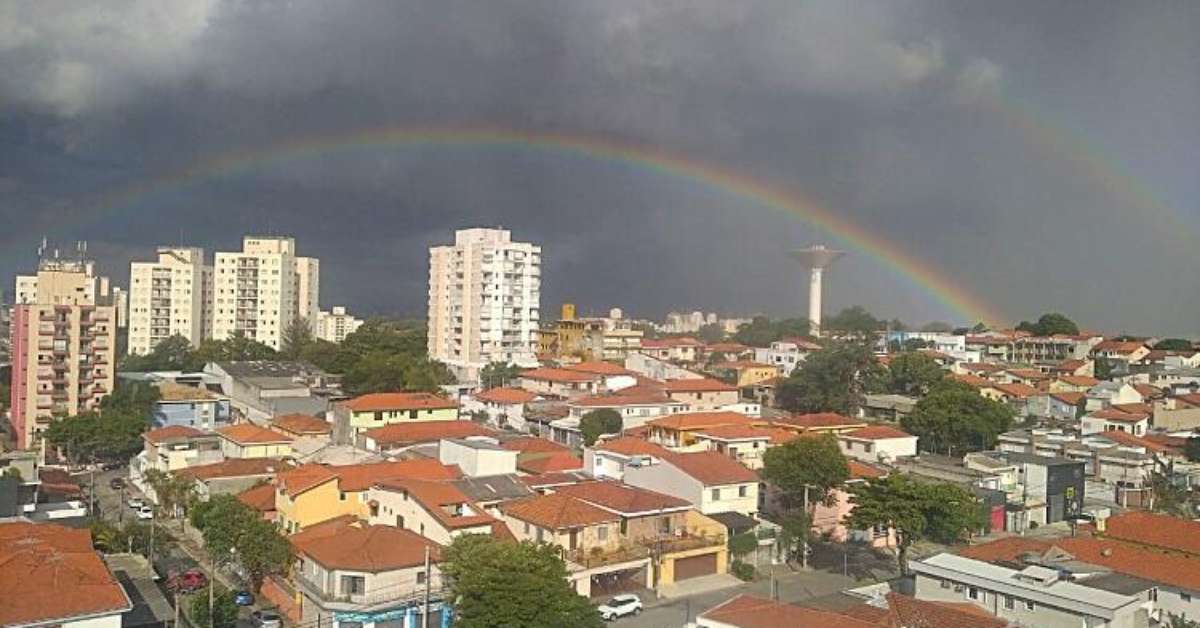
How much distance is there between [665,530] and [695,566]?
984 millimetres

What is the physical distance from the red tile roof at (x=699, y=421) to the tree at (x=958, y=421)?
6.06 meters

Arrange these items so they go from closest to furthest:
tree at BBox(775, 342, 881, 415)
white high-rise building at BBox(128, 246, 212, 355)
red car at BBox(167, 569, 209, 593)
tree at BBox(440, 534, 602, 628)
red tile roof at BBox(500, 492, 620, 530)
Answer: tree at BBox(440, 534, 602, 628) < red tile roof at BBox(500, 492, 620, 530) < red car at BBox(167, 569, 209, 593) < tree at BBox(775, 342, 881, 415) < white high-rise building at BBox(128, 246, 212, 355)

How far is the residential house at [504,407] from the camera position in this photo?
34500 mm

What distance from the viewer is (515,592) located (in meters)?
12.4

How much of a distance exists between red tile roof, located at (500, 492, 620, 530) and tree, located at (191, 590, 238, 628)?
4.95 m

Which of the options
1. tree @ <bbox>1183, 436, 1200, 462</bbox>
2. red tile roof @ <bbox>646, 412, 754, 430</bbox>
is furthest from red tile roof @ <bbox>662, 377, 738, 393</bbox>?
tree @ <bbox>1183, 436, 1200, 462</bbox>

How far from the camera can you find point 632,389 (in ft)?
119

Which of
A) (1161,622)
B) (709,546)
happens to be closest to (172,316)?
(709,546)

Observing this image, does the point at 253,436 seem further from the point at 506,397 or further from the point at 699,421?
the point at 699,421

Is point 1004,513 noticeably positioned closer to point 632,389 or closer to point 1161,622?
point 1161,622

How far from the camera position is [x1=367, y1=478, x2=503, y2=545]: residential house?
16.0 m

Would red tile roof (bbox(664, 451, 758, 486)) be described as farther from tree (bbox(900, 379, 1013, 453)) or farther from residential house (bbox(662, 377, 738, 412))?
residential house (bbox(662, 377, 738, 412))

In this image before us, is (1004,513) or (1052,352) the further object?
(1052,352)

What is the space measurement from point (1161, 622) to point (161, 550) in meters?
17.9
